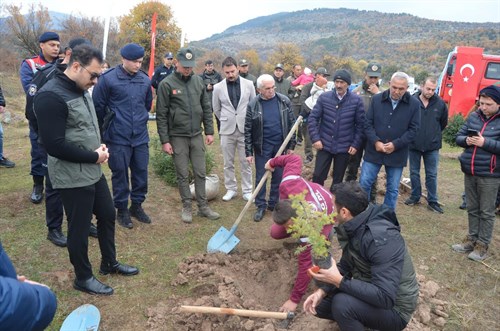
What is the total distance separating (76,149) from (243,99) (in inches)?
122

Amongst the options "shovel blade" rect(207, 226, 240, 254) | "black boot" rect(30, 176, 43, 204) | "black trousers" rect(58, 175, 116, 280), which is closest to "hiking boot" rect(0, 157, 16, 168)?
"black boot" rect(30, 176, 43, 204)

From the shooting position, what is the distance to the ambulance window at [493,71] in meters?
13.3

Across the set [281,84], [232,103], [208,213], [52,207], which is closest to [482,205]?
[208,213]

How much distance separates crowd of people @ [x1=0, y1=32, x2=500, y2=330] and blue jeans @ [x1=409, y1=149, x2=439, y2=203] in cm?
2

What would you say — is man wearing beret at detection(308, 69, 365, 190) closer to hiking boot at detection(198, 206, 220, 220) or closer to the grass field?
the grass field

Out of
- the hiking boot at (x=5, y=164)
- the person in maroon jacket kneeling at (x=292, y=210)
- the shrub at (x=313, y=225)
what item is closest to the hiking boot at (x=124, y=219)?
the person in maroon jacket kneeling at (x=292, y=210)

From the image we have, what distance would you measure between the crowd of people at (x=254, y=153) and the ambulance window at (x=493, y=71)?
9947mm

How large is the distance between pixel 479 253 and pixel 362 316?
2.66m

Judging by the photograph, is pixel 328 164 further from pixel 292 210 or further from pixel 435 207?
pixel 292 210

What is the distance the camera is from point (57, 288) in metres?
3.23

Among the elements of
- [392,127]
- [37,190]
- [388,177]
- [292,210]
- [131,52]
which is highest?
[131,52]

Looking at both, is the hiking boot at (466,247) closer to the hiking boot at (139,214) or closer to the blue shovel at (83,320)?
the hiking boot at (139,214)

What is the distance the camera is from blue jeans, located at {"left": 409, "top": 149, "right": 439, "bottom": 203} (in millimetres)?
5652

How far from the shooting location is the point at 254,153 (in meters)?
5.39
